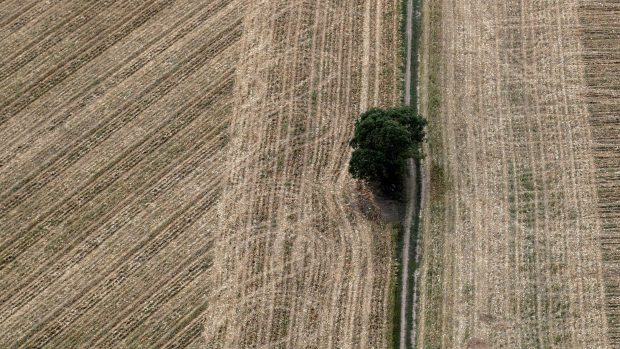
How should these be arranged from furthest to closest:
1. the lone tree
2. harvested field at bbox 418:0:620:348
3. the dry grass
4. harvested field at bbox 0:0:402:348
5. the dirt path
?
the lone tree → the dry grass → harvested field at bbox 0:0:402:348 → harvested field at bbox 418:0:620:348 → the dirt path

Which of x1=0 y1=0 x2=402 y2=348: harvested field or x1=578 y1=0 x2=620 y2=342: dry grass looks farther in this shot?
x1=578 y1=0 x2=620 y2=342: dry grass

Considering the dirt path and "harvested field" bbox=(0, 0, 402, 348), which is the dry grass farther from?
"harvested field" bbox=(0, 0, 402, 348)

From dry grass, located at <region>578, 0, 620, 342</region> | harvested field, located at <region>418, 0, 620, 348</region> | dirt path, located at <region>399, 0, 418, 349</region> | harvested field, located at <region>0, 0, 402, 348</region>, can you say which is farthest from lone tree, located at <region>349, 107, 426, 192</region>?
dry grass, located at <region>578, 0, 620, 342</region>

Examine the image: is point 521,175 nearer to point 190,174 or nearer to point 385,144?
point 385,144

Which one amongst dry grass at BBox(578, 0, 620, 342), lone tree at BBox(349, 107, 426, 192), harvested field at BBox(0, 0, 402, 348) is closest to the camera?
harvested field at BBox(0, 0, 402, 348)

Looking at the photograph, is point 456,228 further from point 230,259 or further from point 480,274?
Answer: point 230,259

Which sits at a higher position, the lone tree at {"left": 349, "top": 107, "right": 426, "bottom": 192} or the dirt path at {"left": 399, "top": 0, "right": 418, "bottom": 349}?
the lone tree at {"left": 349, "top": 107, "right": 426, "bottom": 192}
